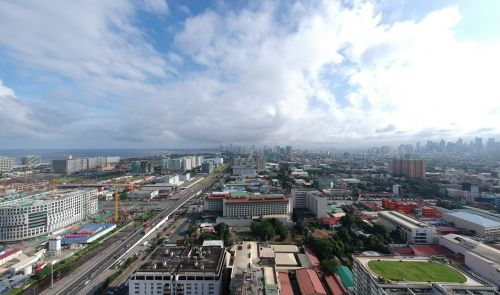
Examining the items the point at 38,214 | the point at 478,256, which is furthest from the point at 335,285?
the point at 38,214

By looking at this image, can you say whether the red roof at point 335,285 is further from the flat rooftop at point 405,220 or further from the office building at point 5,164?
the office building at point 5,164

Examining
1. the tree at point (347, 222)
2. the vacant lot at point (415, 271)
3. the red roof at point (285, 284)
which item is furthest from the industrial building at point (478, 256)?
the red roof at point (285, 284)

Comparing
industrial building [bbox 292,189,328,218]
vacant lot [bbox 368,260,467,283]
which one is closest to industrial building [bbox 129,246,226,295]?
vacant lot [bbox 368,260,467,283]

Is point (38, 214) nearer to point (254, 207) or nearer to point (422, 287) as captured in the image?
point (254, 207)

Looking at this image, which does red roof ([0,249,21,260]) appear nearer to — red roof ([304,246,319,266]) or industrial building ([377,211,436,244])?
red roof ([304,246,319,266])

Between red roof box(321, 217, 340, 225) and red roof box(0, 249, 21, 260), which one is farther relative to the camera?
red roof box(321, 217, 340, 225)

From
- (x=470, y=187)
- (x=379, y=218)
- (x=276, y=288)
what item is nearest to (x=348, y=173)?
(x=470, y=187)
